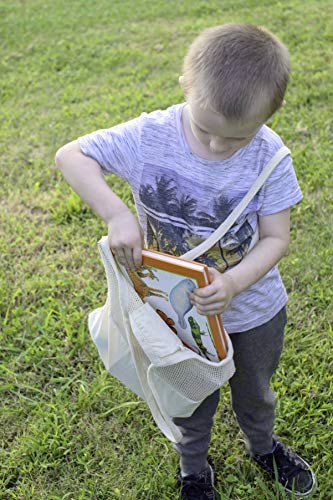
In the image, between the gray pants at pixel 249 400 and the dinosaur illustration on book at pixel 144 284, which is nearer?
the dinosaur illustration on book at pixel 144 284

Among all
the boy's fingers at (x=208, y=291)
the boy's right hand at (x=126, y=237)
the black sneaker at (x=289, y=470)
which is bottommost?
the black sneaker at (x=289, y=470)

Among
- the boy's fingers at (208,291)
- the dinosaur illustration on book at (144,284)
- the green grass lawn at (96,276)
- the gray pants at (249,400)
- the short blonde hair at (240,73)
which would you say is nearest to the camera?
the short blonde hair at (240,73)

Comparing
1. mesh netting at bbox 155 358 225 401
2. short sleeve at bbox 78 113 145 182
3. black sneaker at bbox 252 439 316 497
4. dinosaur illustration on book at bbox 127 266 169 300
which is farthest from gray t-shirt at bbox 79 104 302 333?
black sneaker at bbox 252 439 316 497

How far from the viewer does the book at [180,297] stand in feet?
4.25

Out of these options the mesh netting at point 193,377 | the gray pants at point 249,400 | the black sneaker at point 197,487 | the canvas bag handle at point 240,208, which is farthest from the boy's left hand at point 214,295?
the black sneaker at point 197,487

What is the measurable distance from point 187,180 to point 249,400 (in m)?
0.73

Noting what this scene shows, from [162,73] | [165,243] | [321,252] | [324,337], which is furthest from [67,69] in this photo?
[165,243]

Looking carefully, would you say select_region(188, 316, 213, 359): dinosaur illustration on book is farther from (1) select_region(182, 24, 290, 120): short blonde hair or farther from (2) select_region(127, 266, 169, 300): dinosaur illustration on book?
(1) select_region(182, 24, 290, 120): short blonde hair

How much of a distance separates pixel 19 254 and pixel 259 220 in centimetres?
173

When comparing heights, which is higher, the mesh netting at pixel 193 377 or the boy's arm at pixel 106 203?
the boy's arm at pixel 106 203

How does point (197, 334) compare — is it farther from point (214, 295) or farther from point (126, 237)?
point (126, 237)

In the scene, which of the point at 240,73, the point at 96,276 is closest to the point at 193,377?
the point at 240,73

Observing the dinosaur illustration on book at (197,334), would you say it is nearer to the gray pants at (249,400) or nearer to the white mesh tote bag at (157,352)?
the white mesh tote bag at (157,352)

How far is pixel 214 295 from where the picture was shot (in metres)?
1.30
